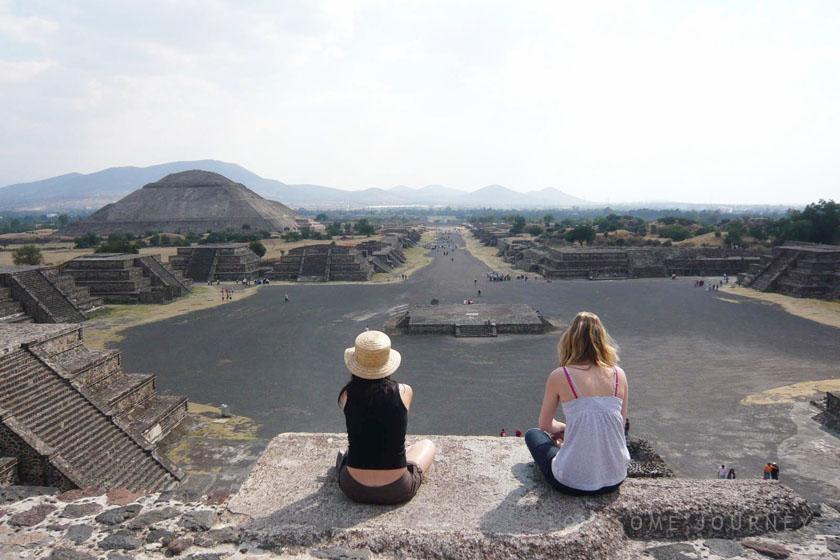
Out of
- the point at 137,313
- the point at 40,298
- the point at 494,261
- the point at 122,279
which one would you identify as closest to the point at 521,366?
the point at 137,313

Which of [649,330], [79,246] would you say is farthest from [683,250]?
[79,246]

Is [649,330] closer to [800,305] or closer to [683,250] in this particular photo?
[800,305]

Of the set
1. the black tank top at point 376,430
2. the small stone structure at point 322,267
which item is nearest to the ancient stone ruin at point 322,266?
the small stone structure at point 322,267

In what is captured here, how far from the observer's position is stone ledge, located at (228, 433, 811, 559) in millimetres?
3303

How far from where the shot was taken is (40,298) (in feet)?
87.2

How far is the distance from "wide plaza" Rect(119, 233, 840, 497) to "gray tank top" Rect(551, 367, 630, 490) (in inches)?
378

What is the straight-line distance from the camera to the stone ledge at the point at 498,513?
330 cm

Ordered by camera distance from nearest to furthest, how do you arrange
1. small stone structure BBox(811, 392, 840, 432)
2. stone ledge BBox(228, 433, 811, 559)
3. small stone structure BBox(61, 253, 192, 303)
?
stone ledge BBox(228, 433, 811, 559)
small stone structure BBox(811, 392, 840, 432)
small stone structure BBox(61, 253, 192, 303)

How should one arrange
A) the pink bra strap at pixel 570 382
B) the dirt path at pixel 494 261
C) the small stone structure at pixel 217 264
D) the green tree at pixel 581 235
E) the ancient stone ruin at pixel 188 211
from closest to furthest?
the pink bra strap at pixel 570 382 < the small stone structure at pixel 217 264 < the dirt path at pixel 494 261 < the green tree at pixel 581 235 < the ancient stone ruin at pixel 188 211

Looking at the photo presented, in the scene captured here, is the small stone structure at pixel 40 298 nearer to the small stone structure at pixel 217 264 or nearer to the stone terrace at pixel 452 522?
the small stone structure at pixel 217 264

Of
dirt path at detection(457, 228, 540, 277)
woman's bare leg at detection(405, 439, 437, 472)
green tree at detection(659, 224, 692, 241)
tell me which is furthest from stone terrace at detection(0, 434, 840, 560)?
green tree at detection(659, 224, 692, 241)

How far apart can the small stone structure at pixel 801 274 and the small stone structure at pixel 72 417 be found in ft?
131

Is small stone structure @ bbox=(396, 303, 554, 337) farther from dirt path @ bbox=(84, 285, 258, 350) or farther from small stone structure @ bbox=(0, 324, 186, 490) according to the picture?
small stone structure @ bbox=(0, 324, 186, 490)

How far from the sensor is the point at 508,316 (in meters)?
26.5
